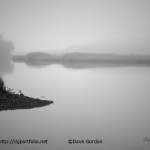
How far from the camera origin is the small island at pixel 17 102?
180 inches

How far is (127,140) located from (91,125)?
655 mm

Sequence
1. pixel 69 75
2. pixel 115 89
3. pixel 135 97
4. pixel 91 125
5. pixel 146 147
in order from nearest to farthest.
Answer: pixel 146 147 → pixel 91 125 → pixel 135 97 → pixel 115 89 → pixel 69 75

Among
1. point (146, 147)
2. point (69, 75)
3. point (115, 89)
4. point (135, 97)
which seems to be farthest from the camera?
point (69, 75)

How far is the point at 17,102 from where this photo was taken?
463 cm

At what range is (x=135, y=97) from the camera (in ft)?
17.5

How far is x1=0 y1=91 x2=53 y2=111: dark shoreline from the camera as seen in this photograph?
4.56 meters

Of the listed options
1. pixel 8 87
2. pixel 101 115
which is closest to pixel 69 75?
pixel 8 87

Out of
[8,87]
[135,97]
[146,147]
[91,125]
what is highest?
[8,87]

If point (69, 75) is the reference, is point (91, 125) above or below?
below

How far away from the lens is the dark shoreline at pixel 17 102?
456 centimetres

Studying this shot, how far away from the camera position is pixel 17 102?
463 cm

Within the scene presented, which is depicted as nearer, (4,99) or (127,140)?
(127,140)

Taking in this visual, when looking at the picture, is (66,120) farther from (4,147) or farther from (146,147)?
(146,147)

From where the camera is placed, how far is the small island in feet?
15.0
